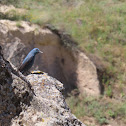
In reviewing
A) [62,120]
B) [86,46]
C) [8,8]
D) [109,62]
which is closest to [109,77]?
[109,62]

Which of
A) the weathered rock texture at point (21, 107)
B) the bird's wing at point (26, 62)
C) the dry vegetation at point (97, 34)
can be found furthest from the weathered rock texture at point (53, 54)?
the weathered rock texture at point (21, 107)

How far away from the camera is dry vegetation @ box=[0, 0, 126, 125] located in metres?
8.82

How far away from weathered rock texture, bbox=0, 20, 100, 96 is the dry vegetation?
0.45 m

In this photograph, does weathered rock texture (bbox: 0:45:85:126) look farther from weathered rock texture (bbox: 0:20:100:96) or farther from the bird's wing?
weathered rock texture (bbox: 0:20:100:96)

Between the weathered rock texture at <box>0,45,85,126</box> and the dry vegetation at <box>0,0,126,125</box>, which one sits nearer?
the weathered rock texture at <box>0,45,85,126</box>

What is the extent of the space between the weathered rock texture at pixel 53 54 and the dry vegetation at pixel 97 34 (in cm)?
45

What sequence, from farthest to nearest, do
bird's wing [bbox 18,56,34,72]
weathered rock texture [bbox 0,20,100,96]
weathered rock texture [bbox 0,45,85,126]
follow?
weathered rock texture [bbox 0,20,100,96] < bird's wing [bbox 18,56,34,72] < weathered rock texture [bbox 0,45,85,126]

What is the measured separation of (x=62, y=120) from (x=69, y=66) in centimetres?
772

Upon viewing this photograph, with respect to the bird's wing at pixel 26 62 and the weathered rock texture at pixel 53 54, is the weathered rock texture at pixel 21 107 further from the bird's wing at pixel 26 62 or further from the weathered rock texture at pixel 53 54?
the weathered rock texture at pixel 53 54

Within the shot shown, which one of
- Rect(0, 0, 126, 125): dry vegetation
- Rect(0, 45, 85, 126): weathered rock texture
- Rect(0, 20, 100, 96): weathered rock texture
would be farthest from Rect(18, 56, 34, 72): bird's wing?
Rect(0, 0, 126, 125): dry vegetation

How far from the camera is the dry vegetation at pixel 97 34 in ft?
28.9

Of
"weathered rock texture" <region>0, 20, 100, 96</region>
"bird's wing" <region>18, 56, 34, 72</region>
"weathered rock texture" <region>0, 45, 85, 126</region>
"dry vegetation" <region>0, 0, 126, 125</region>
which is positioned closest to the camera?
"weathered rock texture" <region>0, 45, 85, 126</region>

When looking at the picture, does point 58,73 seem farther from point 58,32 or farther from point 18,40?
point 18,40

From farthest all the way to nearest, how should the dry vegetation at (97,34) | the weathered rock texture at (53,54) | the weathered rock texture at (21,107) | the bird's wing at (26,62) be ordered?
the dry vegetation at (97,34) < the weathered rock texture at (53,54) < the bird's wing at (26,62) < the weathered rock texture at (21,107)
